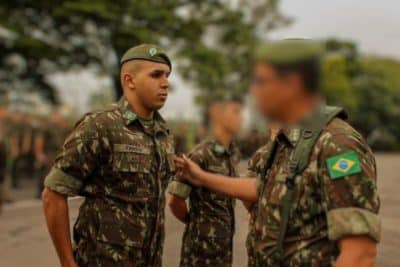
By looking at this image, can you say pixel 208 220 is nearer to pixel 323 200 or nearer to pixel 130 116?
pixel 130 116

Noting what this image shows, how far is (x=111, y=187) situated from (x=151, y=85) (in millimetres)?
521

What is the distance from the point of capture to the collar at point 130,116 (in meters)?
2.91

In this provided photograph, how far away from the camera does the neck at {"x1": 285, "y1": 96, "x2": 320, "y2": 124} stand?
1688 mm

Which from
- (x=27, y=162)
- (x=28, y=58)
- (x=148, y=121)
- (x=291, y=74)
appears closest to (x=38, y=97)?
(x=28, y=58)

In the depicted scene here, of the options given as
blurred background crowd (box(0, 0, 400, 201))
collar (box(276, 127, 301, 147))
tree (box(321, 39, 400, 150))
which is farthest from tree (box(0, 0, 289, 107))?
tree (box(321, 39, 400, 150))

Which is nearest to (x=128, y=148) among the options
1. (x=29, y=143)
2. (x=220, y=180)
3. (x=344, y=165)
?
(x=220, y=180)

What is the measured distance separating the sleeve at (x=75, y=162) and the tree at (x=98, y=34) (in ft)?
56.0

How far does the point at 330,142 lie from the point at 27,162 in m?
14.0

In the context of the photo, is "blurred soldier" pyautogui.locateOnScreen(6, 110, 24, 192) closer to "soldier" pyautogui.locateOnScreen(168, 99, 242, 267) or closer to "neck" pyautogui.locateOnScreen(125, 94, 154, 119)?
"soldier" pyautogui.locateOnScreen(168, 99, 242, 267)

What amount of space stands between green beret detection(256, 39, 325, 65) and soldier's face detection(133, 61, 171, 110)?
4.23 feet

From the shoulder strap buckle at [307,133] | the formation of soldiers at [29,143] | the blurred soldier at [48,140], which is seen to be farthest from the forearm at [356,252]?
the blurred soldier at [48,140]

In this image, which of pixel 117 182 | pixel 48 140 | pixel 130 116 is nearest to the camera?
pixel 117 182

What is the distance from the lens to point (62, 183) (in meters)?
2.74

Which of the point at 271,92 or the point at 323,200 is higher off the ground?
the point at 271,92
